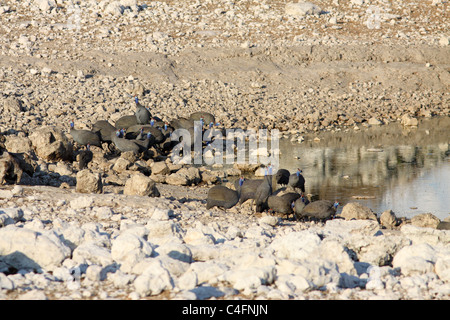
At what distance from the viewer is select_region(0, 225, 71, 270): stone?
4801 mm

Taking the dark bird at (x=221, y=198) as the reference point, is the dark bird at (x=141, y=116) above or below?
above

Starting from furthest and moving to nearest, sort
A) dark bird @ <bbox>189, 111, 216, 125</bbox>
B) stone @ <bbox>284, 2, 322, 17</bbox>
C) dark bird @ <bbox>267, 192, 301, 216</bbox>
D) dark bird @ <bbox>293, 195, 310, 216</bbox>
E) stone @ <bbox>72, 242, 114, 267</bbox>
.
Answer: stone @ <bbox>284, 2, 322, 17</bbox> < dark bird @ <bbox>189, 111, 216, 125</bbox> < dark bird @ <bbox>267, 192, 301, 216</bbox> < dark bird @ <bbox>293, 195, 310, 216</bbox> < stone @ <bbox>72, 242, 114, 267</bbox>

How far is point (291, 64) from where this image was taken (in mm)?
18859

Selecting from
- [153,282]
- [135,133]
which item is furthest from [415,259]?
[135,133]

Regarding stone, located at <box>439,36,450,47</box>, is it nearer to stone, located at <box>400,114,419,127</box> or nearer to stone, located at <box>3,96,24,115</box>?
stone, located at <box>400,114,419,127</box>

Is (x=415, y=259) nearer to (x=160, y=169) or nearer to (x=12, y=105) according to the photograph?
(x=160, y=169)

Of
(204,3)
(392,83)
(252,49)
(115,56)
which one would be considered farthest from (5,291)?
(204,3)

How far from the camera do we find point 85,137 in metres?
12.1

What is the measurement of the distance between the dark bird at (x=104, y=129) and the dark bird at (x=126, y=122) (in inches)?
13.7

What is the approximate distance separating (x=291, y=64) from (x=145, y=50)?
14.7 ft

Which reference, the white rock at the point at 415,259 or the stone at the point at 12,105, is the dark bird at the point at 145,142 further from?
the white rock at the point at 415,259

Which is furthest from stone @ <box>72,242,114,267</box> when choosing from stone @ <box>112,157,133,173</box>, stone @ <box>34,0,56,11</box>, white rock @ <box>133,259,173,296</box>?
stone @ <box>34,0,56,11</box>

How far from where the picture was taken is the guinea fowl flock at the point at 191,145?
8.78m

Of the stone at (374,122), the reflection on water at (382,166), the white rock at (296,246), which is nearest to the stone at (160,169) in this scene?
the reflection on water at (382,166)
